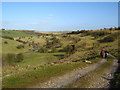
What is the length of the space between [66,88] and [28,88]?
3.41 m

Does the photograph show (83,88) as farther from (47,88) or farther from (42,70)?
(42,70)

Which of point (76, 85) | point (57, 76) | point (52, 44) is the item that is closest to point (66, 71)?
point (57, 76)

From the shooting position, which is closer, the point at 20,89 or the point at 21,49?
the point at 20,89

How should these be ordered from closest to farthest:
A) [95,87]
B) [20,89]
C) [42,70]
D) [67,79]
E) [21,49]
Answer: [20,89], [95,87], [67,79], [42,70], [21,49]

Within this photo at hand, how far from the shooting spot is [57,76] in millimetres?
16453

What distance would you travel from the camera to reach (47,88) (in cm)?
1307

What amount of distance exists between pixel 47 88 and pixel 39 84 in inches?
48.2

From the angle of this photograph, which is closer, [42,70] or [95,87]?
[95,87]

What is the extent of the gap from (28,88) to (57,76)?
14.5ft

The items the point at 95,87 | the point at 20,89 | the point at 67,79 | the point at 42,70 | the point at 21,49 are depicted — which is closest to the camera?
the point at 20,89

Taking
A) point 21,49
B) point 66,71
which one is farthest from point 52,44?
point 66,71

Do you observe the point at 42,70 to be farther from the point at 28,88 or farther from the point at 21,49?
the point at 21,49

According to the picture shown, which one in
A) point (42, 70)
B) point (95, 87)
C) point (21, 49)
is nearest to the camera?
point (95, 87)

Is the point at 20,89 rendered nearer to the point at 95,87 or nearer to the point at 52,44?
the point at 95,87
